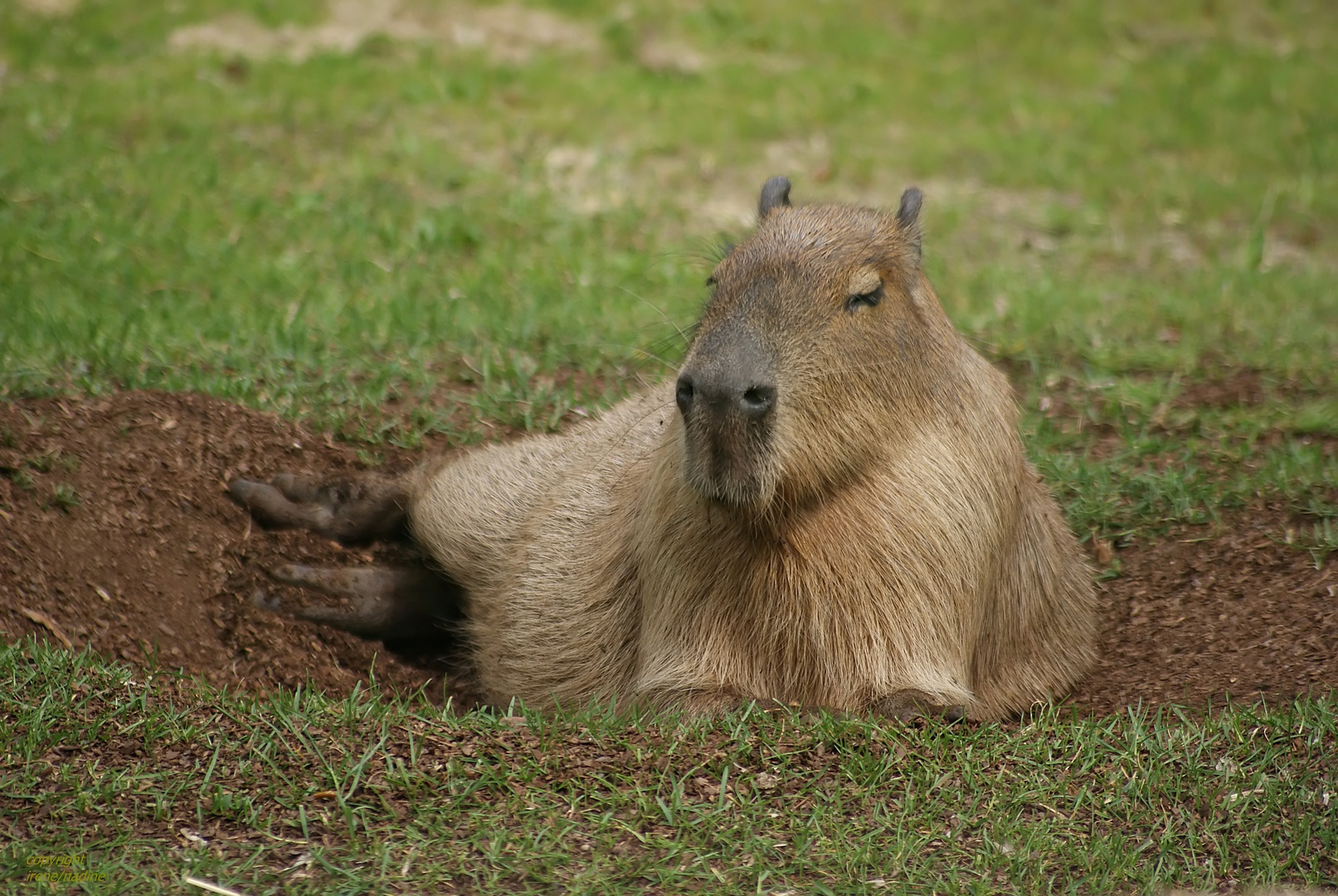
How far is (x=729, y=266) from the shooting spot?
3510mm

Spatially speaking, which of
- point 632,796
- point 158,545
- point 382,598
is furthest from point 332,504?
point 632,796

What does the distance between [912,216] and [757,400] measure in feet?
3.24

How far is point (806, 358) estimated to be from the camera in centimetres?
326

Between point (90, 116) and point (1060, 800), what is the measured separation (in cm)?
692

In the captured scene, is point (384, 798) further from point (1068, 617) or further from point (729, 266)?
point (1068, 617)

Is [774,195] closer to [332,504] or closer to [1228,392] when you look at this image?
[332,504]

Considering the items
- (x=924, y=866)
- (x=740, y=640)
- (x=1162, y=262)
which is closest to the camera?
(x=924, y=866)

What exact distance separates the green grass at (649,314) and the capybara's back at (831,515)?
0.86 feet

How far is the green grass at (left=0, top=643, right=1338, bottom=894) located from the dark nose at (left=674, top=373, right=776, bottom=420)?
2.37 feet

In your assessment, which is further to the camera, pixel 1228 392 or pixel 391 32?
pixel 391 32

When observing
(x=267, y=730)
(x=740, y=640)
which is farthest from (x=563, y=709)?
(x=267, y=730)

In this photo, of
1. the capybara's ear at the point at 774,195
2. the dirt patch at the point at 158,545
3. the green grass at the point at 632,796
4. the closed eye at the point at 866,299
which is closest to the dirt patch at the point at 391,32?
the dirt patch at the point at 158,545

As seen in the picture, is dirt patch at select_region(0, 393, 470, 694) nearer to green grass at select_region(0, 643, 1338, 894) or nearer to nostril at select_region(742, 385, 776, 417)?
green grass at select_region(0, 643, 1338, 894)

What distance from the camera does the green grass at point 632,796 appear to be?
2748 mm
